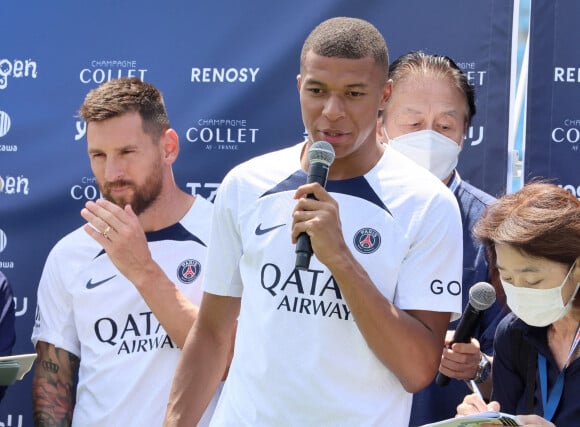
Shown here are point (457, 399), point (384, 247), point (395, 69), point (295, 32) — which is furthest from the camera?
point (295, 32)

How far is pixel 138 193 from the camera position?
3859 millimetres

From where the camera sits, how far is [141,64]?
4.44m

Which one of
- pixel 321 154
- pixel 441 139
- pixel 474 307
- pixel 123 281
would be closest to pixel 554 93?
pixel 441 139

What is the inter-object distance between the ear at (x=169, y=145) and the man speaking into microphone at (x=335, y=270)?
1.09 metres

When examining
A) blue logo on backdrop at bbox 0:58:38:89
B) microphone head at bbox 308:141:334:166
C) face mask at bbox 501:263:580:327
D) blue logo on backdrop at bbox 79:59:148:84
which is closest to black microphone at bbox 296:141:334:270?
microphone head at bbox 308:141:334:166

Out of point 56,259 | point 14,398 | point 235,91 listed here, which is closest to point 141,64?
point 235,91

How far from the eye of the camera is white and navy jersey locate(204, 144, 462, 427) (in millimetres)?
2629

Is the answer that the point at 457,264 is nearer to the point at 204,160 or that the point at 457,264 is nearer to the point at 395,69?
the point at 395,69

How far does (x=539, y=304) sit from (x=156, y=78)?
2.18 m

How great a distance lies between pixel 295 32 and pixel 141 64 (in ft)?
2.30

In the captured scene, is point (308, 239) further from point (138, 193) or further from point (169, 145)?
point (169, 145)

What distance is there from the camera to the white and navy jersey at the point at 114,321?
3.53m

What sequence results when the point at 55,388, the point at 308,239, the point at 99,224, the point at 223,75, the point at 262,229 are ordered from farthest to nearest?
the point at 223,75 < the point at 55,388 < the point at 99,224 < the point at 262,229 < the point at 308,239

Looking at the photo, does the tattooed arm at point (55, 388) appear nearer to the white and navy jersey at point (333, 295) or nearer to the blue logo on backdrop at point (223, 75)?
the white and navy jersey at point (333, 295)
